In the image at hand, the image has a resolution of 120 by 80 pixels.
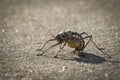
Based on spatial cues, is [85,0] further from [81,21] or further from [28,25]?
[28,25]

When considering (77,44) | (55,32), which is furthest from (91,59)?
(55,32)

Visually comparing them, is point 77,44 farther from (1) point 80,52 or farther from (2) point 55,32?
(2) point 55,32

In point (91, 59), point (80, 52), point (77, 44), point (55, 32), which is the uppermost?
point (55, 32)

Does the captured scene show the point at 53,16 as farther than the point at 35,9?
No

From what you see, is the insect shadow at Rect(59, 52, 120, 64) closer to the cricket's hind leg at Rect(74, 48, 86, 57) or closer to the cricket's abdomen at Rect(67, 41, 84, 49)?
the cricket's hind leg at Rect(74, 48, 86, 57)

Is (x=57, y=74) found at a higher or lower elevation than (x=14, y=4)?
lower

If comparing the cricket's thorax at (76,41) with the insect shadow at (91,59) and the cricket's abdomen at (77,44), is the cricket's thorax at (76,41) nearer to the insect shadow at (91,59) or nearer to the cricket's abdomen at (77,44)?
the cricket's abdomen at (77,44)

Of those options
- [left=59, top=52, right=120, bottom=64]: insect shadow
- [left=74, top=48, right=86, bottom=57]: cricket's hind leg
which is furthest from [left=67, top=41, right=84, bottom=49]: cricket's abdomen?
[left=59, top=52, right=120, bottom=64]: insect shadow

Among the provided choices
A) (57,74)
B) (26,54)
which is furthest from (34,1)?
(57,74)

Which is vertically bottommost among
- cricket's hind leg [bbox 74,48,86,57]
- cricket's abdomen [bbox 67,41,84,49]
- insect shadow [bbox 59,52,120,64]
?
insect shadow [bbox 59,52,120,64]
